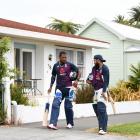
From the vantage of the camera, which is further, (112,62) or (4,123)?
(112,62)

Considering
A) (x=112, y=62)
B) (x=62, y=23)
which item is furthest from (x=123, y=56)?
(x=62, y=23)

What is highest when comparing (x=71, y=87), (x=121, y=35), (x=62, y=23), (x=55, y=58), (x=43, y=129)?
(x=62, y=23)

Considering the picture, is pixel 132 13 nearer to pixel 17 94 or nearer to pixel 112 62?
pixel 112 62

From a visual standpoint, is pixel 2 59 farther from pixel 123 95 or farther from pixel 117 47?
pixel 117 47

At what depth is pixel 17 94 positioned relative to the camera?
1384 cm

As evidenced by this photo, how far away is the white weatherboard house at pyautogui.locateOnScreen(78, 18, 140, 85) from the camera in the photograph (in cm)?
2812

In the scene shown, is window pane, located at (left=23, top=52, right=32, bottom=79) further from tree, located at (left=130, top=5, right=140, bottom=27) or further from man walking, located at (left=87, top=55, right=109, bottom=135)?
tree, located at (left=130, top=5, right=140, bottom=27)

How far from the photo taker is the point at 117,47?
29.0 metres

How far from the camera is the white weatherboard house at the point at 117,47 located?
2812 cm

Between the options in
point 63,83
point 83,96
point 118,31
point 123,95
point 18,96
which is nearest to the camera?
point 63,83

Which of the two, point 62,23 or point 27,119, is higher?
point 62,23

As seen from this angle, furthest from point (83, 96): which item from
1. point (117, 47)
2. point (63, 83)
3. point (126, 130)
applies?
point (117, 47)

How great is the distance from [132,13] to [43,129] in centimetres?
4508

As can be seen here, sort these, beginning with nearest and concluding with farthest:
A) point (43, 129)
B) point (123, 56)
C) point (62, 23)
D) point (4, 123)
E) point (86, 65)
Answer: point (43, 129), point (4, 123), point (86, 65), point (123, 56), point (62, 23)
